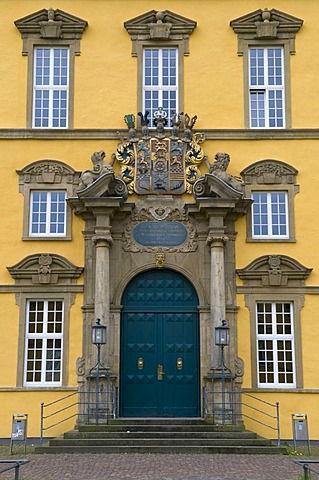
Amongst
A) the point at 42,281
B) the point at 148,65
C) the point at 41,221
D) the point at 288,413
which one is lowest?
the point at 288,413

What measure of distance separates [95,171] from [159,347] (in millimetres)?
4643

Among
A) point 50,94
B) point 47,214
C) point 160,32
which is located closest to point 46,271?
point 47,214

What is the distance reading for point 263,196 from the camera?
62.3 feet

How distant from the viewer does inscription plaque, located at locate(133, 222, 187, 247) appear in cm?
1872

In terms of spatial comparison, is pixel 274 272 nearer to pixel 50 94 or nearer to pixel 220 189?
pixel 220 189

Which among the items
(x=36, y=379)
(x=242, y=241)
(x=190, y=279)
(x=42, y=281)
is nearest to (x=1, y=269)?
(x=42, y=281)

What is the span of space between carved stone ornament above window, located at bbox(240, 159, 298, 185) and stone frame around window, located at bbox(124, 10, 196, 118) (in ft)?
10.2

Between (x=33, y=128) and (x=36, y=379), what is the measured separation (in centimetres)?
639

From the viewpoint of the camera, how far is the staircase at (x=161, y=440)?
15242 mm

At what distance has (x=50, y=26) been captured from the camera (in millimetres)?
19609

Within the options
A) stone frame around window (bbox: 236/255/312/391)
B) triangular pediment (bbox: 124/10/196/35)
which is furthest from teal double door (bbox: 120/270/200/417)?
triangular pediment (bbox: 124/10/196/35)

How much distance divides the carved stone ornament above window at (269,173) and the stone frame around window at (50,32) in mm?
5145

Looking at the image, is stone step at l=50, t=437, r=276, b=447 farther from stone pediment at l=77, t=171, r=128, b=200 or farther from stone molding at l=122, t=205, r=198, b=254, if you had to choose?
stone pediment at l=77, t=171, r=128, b=200

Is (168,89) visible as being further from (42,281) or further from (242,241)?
(42,281)
